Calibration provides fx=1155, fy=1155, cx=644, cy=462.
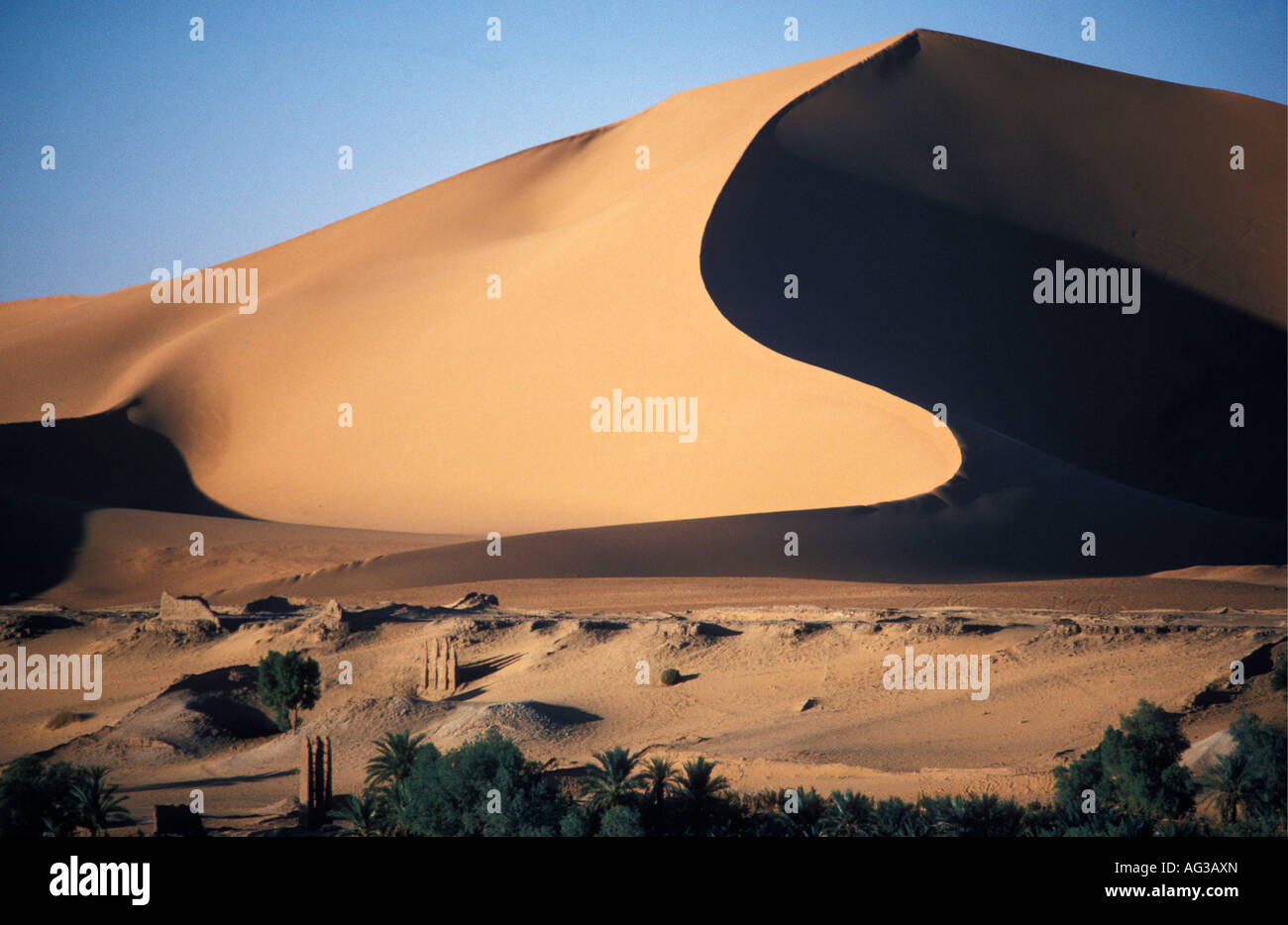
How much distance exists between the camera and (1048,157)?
50000mm

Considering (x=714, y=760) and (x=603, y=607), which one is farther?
(x=603, y=607)

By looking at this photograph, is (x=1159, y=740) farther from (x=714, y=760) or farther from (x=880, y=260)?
(x=880, y=260)

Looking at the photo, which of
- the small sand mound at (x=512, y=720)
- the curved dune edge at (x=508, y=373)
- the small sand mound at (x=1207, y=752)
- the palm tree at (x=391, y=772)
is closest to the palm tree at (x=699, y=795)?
the palm tree at (x=391, y=772)

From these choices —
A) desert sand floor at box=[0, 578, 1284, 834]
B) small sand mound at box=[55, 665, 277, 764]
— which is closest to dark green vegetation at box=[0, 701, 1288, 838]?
desert sand floor at box=[0, 578, 1284, 834]

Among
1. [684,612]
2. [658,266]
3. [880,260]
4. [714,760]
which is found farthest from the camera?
[880,260]

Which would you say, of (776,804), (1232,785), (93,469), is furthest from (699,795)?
(93,469)

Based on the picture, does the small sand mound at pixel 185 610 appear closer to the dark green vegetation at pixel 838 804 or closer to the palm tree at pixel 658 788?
the dark green vegetation at pixel 838 804

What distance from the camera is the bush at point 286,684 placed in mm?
19031

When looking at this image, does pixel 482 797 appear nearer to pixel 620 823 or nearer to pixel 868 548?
pixel 620 823

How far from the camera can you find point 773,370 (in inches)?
1363

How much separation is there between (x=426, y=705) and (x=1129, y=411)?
32.1m

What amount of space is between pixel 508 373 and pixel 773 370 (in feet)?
36.2

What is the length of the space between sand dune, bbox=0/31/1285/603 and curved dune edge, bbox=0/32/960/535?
5.9 inches
